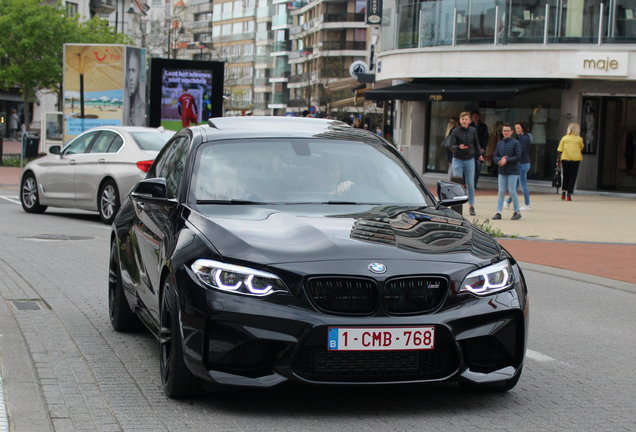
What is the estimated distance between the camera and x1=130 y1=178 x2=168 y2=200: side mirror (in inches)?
271

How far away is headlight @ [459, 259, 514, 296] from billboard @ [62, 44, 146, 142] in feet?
Result: 81.2

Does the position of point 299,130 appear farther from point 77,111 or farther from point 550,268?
point 77,111

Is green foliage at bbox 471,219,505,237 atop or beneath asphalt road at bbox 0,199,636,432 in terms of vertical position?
beneath

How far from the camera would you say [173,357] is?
5887mm

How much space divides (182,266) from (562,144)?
22908 mm

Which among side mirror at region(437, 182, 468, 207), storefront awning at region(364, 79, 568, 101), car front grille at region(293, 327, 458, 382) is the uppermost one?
storefront awning at region(364, 79, 568, 101)

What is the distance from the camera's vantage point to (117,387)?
20.9 ft

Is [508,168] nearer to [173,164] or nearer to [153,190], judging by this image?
[173,164]

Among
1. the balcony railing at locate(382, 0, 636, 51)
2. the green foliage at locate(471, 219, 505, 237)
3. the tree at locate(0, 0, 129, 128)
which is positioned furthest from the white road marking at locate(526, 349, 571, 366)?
the tree at locate(0, 0, 129, 128)

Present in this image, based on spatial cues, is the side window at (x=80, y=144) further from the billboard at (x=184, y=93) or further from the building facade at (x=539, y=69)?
the building facade at (x=539, y=69)

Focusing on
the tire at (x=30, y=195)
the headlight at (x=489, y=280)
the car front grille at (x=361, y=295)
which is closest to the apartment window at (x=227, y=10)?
the tire at (x=30, y=195)

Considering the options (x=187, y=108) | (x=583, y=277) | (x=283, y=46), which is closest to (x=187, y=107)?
(x=187, y=108)

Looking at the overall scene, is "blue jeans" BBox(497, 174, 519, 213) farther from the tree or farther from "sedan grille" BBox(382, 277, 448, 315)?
the tree

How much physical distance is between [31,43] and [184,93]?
76.3 ft
